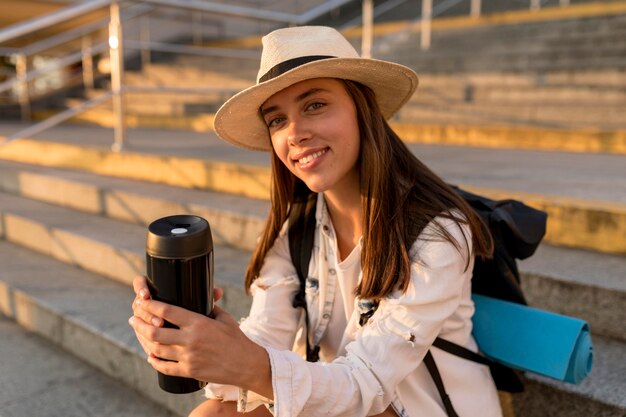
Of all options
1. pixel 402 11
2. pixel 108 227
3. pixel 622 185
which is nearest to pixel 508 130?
pixel 622 185

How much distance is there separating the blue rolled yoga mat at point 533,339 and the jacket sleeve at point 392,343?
22cm

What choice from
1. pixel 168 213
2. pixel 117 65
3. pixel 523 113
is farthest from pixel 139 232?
pixel 523 113

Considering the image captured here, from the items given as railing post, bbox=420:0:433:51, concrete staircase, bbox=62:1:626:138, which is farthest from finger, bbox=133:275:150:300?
railing post, bbox=420:0:433:51

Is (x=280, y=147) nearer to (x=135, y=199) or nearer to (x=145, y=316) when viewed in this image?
(x=145, y=316)

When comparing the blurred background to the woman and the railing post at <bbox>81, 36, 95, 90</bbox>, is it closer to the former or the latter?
the woman

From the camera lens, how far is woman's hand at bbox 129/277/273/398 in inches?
34.2

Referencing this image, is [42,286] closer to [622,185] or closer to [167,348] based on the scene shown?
[167,348]

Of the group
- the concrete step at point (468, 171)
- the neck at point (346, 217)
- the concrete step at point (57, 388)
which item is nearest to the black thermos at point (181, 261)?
the neck at point (346, 217)

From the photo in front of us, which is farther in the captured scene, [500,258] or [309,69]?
[500,258]

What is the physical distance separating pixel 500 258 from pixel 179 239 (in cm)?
84

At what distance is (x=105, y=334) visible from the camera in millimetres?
2037

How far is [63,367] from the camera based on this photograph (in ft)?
6.89

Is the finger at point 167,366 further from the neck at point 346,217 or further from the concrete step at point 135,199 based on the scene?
the concrete step at point 135,199

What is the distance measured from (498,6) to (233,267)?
25.9ft
